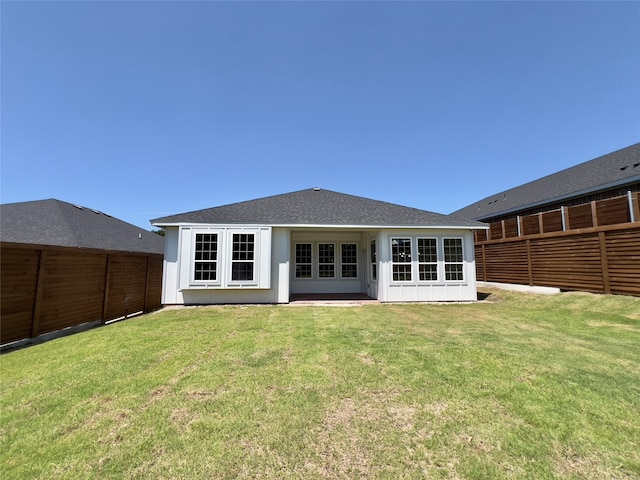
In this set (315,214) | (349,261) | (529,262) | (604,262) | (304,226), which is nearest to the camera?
(604,262)

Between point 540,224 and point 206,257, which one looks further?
point 540,224

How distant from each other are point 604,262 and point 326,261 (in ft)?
33.6

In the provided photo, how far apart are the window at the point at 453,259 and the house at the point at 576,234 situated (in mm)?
4370

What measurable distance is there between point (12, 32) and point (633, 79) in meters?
22.5

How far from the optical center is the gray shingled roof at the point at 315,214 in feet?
32.8

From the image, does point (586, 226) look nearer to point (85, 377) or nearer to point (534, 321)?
point (534, 321)

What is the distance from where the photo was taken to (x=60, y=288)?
647 centimetres

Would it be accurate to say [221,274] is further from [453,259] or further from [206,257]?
[453,259]

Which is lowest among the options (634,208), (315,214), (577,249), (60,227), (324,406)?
(324,406)

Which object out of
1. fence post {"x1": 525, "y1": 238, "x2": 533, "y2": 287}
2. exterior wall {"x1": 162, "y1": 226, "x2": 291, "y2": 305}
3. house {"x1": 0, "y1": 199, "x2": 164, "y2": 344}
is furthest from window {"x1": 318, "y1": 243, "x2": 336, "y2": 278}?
fence post {"x1": 525, "y1": 238, "x2": 533, "y2": 287}

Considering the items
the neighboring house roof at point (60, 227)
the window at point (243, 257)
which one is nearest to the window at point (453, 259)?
the window at point (243, 257)

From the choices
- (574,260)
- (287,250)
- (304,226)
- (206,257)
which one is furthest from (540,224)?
(206,257)

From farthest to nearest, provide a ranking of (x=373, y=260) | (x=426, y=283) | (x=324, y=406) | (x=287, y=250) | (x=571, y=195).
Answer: (x=571, y=195) < (x=373, y=260) < (x=426, y=283) < (x=287, y=250) < (x=324, y=406)

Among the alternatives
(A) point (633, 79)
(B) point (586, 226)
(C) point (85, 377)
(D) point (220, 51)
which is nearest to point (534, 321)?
(B) point (586, 226)
